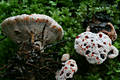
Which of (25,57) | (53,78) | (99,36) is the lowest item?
(53,78)

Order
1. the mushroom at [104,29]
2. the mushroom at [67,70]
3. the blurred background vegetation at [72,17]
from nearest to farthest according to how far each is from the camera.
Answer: the mushroom at [67,70]
the blurred background vegetation at [72,17]
the mushroom at [104,29]

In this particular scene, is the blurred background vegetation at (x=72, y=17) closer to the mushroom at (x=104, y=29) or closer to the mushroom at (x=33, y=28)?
the mushroom at (x=104, y=29)

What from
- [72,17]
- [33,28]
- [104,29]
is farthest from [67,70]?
[72,17]

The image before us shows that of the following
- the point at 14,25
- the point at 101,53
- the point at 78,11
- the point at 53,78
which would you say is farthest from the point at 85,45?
the point at 78,11

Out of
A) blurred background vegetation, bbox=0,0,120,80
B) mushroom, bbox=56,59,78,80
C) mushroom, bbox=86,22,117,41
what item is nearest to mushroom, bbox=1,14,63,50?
blurred background vegetation, bbox=0,0,120,80

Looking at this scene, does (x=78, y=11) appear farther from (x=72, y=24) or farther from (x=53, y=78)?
(x=53, y=78)

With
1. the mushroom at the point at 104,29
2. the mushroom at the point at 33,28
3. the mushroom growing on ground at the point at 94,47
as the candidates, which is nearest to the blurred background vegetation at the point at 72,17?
the mushroom at the point at 104,29

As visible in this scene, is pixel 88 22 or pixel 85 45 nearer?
pixel 85 45
